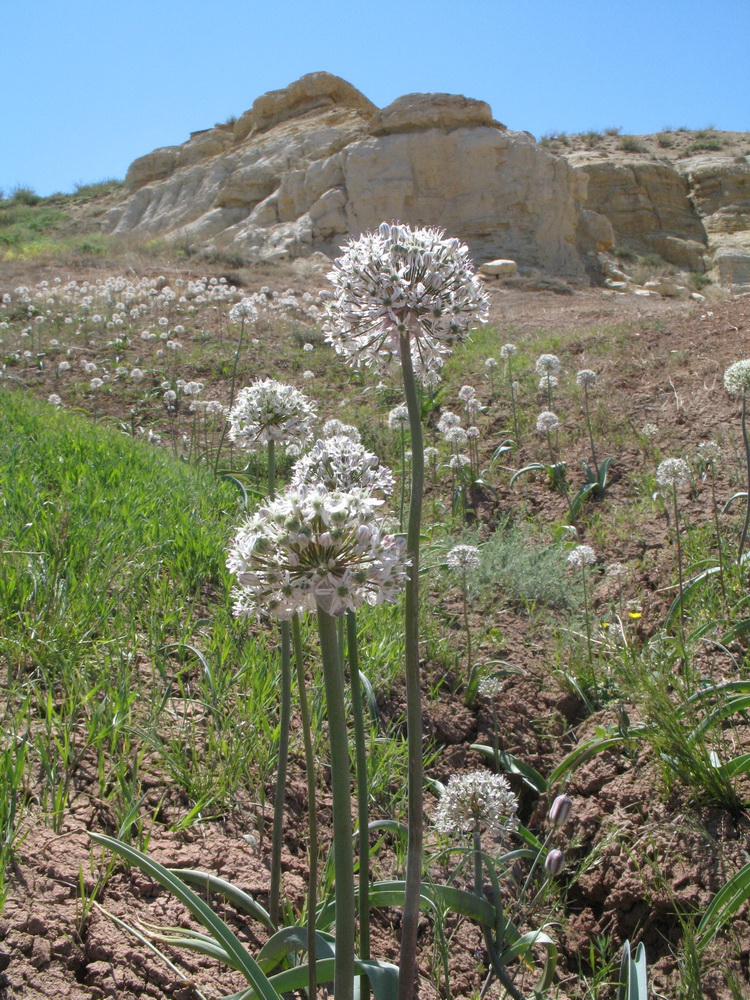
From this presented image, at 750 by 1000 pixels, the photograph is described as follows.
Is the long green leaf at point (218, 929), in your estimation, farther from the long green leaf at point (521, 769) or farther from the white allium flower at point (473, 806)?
the long green leaf at point (521, 769)

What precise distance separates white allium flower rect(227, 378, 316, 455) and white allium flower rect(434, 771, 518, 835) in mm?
1290

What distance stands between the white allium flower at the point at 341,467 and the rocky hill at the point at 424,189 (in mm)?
21180

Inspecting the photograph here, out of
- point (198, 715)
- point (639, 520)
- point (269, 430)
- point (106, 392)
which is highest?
point (106, 392)

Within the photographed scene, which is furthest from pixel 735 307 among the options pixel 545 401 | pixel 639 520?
pixel 639 520

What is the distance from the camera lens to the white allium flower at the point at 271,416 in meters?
2.60

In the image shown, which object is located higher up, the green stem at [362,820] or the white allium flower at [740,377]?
the white allium flower at [740,377]

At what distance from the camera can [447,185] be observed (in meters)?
24.2

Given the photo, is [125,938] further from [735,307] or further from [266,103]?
[266,103]

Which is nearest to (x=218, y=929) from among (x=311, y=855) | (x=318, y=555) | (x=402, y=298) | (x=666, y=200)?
(x=311, y=855)

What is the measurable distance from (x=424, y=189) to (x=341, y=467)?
80.6 ft

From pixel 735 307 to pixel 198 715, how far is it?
382 inches

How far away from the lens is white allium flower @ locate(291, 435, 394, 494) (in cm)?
183

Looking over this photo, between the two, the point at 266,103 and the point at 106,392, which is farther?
the point at 266,103

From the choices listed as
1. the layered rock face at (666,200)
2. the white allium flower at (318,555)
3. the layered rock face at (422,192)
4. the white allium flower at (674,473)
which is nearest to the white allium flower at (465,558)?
the white allium flower at (674,473)
